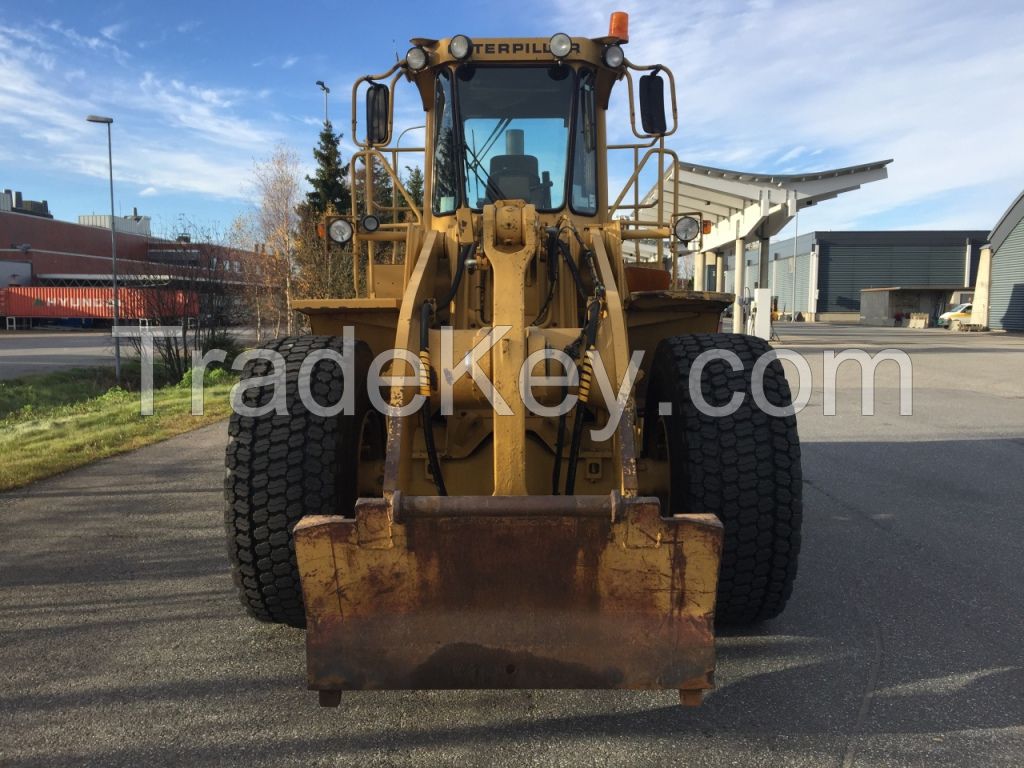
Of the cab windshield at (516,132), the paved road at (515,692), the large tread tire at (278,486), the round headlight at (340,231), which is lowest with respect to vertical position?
the paved road at (515,692)

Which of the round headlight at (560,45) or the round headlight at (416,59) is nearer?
the round headlight at (560,45)

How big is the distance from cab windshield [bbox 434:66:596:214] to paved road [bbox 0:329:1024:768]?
2696mm

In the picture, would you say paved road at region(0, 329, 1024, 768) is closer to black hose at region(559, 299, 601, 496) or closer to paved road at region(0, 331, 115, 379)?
black hose at region(559, 299, 601, 496)

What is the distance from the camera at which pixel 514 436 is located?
10.1ft

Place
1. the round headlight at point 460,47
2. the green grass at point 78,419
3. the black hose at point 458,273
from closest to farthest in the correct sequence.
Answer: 1. the black hose at point 458,273
2. the round headlight at point 460,47
3. the green grass at point 78,419

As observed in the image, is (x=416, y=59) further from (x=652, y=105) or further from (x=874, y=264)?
(x=874, y=264)

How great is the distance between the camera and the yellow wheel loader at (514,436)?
107 inches

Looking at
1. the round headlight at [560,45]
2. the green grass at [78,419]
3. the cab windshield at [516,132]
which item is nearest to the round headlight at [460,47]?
the cab windshield at [516,132]

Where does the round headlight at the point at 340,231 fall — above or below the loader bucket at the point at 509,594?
above

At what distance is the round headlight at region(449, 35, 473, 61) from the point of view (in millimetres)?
4398

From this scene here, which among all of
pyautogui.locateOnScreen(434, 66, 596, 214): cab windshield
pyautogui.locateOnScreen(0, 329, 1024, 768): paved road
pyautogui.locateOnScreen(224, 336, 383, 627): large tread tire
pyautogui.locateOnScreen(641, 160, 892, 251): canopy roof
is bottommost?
pyautogui.locateOnScreen(0, 329, 1024, 768): paved road

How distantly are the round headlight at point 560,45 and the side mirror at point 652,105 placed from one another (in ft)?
2.28

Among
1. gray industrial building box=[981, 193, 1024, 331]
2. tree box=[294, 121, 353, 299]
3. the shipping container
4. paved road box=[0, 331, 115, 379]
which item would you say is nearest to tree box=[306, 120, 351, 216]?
tree box=[294, 121, 353, 299]

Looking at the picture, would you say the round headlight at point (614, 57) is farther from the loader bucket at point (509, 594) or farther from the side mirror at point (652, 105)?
the loader bucket at point (509, 594)
